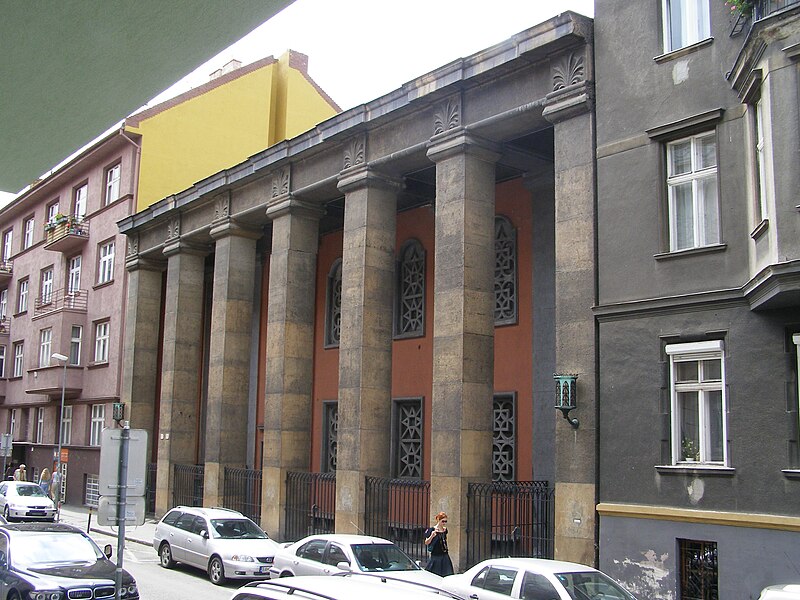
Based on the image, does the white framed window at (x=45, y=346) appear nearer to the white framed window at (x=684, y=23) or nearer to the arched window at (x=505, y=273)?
the arched window at (x=505, y=273)

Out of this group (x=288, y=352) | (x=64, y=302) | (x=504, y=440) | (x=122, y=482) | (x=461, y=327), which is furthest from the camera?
(x=64, y=302)

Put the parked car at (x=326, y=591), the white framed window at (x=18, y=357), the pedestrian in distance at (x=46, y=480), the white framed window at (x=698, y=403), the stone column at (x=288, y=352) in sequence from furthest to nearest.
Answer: the white framed window at (x=18, y=357) → the pedestrian in distance at (x=46, y=480) → the stone column at (x=288, y=352) → the white framed window at (x=698, y=403) → the parked car at (x=326, y=591)

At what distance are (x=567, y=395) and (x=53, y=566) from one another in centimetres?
985

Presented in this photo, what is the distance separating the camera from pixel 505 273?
26047 millimetres

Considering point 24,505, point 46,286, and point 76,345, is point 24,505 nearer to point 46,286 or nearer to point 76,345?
point 76,345

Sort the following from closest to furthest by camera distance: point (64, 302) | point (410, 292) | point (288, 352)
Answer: point (288, 352) < point (410, 292) < point (64, 302)

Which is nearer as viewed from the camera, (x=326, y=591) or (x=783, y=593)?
(x=326, y=591)

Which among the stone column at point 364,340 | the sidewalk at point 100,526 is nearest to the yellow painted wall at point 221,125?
the sidewalk at point 100,526

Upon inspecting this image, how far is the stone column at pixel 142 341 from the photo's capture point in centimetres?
3475

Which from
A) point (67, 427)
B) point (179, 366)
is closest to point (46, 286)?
point (67, 427)

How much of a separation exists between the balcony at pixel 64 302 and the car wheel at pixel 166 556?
21754mm

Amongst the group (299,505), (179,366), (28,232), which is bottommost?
(299,505)

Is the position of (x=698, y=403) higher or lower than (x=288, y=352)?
lower

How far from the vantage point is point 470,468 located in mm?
20062
